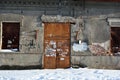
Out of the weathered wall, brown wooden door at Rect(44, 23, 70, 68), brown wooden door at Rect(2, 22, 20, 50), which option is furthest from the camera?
brown wooden door at Rect(2, 22, 20, 50)

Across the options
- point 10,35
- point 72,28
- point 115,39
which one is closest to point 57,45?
point 72,28

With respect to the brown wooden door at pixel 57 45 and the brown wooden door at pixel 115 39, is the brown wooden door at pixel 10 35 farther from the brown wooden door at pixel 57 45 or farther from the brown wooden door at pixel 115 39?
the brown wooden door at pixel 115 39

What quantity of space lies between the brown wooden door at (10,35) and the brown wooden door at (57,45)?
1.52 m

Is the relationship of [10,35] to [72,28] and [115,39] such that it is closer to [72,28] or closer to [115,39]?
[72,28]

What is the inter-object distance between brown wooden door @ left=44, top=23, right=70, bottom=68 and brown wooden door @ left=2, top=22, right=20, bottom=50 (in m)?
1.52

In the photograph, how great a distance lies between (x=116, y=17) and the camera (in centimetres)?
1543

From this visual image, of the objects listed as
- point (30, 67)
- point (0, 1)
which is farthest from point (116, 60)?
point (0, 1)

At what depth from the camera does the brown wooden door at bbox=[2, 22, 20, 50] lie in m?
15.5

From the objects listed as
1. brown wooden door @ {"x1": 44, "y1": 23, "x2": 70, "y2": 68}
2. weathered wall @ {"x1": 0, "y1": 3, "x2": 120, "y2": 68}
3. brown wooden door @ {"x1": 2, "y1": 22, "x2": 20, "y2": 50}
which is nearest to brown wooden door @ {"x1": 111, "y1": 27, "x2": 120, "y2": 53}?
weathered wall @ {"x1": 0, "y1": 3, "x2": 120, "y2": 68}

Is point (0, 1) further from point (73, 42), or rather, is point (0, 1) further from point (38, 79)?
point (38, 79)

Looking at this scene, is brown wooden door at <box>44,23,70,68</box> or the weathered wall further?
brown wooden door at <box>44,23,70,68</box>

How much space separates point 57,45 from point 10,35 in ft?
8.24

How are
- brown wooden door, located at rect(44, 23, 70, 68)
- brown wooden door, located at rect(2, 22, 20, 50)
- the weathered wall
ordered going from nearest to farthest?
the weathered wall, brown wooden door, located at rect(44, 23, 70, 68), brown wooden door, located at rect(2, 22, 20, 50)

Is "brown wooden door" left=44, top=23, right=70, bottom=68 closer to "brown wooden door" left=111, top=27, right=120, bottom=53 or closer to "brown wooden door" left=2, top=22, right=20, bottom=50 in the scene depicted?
"brown wooden door" left=2, top=22, right=20, bottom=50
